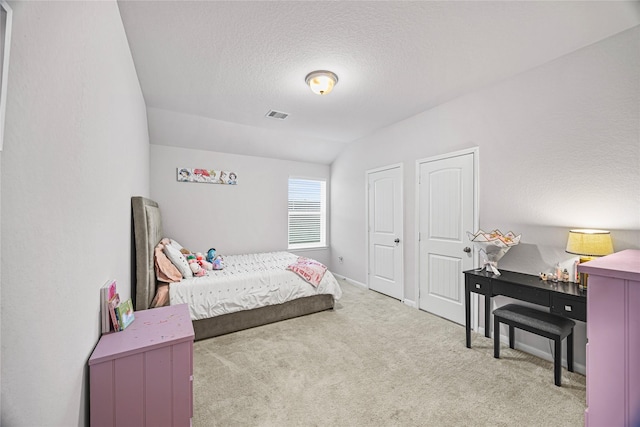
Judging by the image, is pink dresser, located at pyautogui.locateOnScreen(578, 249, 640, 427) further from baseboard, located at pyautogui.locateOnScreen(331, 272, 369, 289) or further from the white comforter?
baseboard, located at pyautogui.locateOnScreen(331, 272, 369, 289)

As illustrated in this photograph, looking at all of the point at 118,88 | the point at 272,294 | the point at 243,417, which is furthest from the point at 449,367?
the point at 118,88

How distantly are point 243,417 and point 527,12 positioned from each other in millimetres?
3267

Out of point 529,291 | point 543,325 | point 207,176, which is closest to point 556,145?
point 529,291

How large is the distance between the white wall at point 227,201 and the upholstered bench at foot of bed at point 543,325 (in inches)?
138

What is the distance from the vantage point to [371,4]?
1707 millimetres

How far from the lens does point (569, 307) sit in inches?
75.9

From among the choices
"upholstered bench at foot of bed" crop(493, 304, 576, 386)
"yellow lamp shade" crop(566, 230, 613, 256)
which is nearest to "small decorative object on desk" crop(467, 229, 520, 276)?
"upholstered bench at foot of bed" crop(493, 304, 576, 386)

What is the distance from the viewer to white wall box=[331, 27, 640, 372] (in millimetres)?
1973

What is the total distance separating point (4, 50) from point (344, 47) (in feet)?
6.64

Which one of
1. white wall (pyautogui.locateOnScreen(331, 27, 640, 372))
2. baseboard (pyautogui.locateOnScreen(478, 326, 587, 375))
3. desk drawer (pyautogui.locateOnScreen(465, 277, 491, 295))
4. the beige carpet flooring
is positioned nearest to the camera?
the beige carpet flooring

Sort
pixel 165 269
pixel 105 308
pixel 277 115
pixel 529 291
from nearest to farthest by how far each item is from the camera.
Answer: pixel 105 308
pixel 529 291
pixel 165 269
pixel 277 115

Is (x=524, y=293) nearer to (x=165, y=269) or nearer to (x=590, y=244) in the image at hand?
(x=590, y=244)

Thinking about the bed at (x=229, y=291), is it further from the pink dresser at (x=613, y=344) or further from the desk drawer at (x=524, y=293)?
the pink dresser at (x=613, y=344)

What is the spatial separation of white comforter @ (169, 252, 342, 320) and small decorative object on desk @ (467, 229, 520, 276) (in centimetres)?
179
